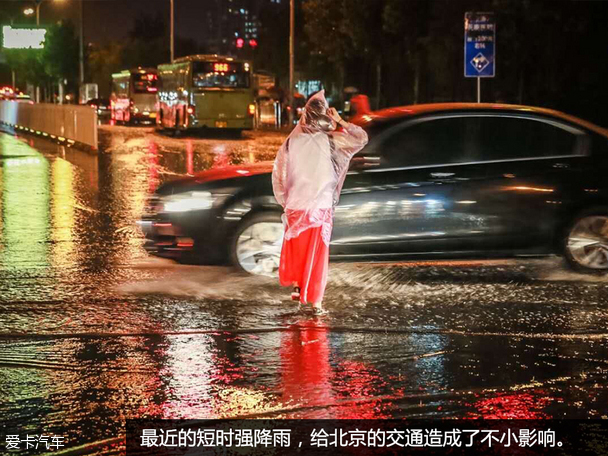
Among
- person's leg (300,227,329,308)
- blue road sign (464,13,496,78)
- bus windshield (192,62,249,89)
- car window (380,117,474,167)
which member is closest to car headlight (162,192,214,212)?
car window (380,117,474,167)

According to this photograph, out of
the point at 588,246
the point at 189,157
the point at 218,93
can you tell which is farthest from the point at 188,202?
the point at 218,93

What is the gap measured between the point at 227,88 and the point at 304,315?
35.3 meters

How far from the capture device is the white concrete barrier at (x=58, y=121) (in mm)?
33094

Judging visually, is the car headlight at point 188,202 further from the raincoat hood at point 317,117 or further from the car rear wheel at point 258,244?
the raincoat hood at point 317,117

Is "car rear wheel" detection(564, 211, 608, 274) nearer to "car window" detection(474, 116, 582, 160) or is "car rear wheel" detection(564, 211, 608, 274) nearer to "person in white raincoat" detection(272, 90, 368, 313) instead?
"car window" detection(474, 116, 582, 160)

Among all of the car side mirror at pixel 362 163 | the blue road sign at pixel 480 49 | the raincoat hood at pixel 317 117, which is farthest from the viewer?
the blue road sign at pixel 480 49

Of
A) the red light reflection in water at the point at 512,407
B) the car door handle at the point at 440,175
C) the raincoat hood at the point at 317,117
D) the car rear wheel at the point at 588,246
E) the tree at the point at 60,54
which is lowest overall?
the red light reflection in water at the point at 512,407

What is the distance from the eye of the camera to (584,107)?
36.8m

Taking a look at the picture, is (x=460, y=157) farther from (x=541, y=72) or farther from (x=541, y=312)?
(x=541, y=72)

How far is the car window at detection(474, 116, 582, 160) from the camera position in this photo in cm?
1042

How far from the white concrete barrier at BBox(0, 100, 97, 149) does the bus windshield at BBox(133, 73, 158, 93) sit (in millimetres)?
8138

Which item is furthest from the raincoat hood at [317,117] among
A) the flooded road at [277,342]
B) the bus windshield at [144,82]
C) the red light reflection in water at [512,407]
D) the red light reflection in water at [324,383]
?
the bus windshield at [144,82]

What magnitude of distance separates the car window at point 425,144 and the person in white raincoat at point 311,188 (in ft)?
4.82

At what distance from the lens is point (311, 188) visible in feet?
28.4
